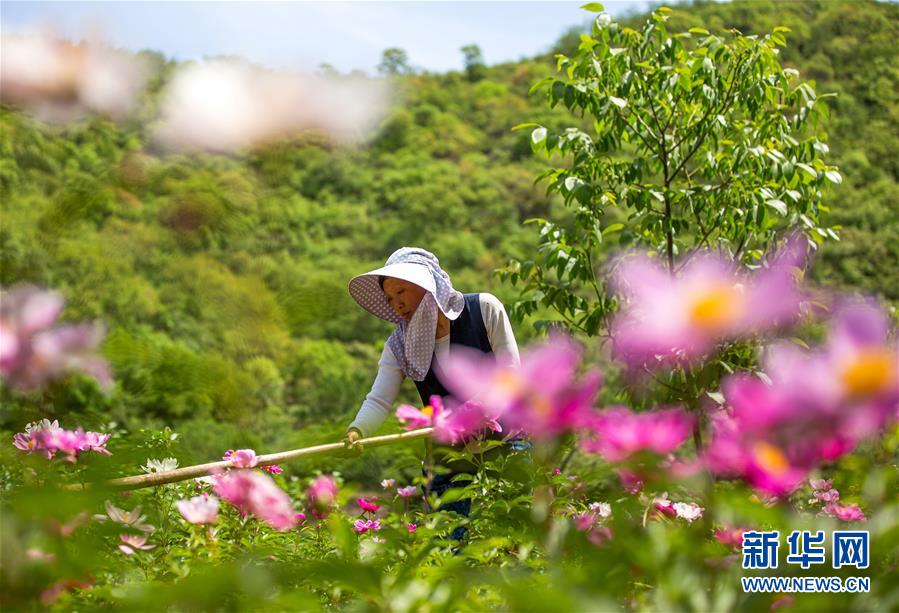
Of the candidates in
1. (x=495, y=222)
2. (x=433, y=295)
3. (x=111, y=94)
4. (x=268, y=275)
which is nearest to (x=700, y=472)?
(x=268, y=275)

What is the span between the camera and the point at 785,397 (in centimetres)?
44

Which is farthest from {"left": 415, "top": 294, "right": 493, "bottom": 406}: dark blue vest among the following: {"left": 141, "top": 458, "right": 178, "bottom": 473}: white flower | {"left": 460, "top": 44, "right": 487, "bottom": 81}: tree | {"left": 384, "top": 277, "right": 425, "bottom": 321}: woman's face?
{"left": 460, "top": 44, "right": 487, "bottom": 81}: tree

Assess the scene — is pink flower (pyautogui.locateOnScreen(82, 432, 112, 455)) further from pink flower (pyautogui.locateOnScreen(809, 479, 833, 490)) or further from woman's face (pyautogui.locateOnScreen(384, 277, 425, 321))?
pink flower (pyautogui.locateOnScreen(809, 479, 833, 490))

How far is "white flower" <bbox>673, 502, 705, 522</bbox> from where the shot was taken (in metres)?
1.30

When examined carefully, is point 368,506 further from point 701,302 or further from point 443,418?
point 701,302

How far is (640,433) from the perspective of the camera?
0.55 meters

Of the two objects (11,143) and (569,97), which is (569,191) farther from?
(11,143)

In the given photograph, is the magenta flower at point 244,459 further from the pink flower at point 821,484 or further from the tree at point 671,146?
the tree at point 671,146

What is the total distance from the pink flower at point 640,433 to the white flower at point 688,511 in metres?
0.76

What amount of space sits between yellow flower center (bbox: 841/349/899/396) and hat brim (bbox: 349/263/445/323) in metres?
1.27

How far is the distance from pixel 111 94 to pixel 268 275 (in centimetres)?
12

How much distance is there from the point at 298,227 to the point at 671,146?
2.50m

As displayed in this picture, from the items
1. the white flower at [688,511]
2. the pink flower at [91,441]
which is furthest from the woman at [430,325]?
the pink flower at [91,441]

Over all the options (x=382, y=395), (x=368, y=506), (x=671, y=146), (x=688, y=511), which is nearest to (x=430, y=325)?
(x=382, y=395)
